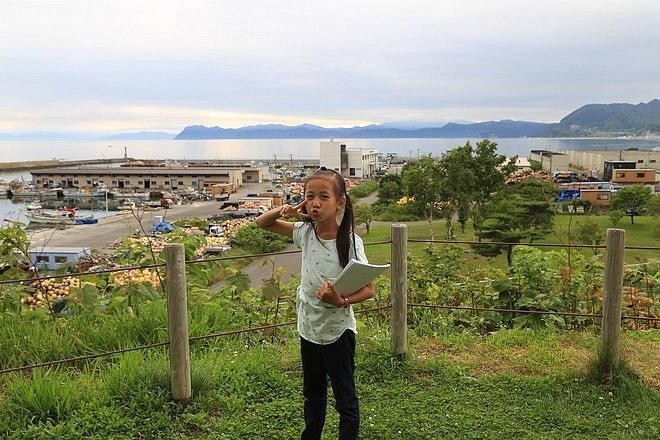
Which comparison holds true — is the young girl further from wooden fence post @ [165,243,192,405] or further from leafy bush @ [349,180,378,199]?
leafy bush @ [349,180,378,199]

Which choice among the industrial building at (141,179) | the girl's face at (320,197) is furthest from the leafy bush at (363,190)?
the girl's face at (320,197)

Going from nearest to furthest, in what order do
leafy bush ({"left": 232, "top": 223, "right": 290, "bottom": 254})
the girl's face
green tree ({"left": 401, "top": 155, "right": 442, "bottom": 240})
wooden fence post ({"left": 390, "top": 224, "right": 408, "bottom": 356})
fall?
1. the girl's face
2. wooden fence post ({"left": 390, "top": 224, "right": 408, "bottom": 356})
3. leafy bush ({"left": 232, "top": 223, "right": 290, "bottom": 254})
4. green tree ({"left": 401, "top": 155, "right": 442, "bottom": 240})

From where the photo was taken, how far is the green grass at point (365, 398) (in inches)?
119

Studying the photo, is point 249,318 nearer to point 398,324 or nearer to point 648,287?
point 398,324

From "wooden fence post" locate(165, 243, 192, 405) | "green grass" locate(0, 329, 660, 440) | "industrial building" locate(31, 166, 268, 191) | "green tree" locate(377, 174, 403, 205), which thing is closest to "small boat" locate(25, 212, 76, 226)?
"green grass" locate(0, 329, 660, 440)

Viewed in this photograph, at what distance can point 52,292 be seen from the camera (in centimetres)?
420

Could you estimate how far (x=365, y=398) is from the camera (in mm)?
3447

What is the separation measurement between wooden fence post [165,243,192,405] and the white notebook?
129 cm

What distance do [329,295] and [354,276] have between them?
0.15 metres

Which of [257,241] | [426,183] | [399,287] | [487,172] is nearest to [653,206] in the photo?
[487,172]

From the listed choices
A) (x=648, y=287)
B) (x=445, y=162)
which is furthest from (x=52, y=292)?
(x=445, y=162)

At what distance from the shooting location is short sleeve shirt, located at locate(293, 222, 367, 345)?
244 centimetres

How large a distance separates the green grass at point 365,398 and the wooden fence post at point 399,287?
0.12m

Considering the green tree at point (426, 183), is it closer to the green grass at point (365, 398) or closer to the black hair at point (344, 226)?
the green grass at point (365, 398)
